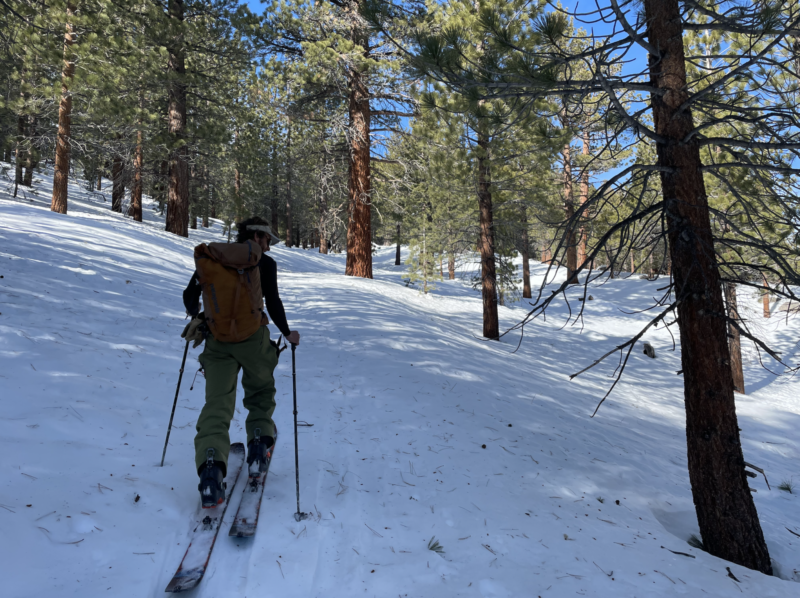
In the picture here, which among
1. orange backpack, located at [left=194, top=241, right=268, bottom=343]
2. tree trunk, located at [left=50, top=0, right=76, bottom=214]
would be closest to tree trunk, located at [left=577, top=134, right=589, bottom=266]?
orange backpack, located at [left=194, top=241, right=268, bottom=343]

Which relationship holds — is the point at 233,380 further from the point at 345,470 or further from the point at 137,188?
the point at 137,188

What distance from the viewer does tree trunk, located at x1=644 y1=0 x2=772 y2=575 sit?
3.43 meters

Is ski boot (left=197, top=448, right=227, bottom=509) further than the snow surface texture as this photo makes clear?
Yes

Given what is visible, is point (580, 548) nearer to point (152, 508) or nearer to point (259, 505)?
point (259, 505)

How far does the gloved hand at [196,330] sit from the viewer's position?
320cm

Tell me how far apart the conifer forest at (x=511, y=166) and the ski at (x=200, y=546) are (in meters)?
0.14

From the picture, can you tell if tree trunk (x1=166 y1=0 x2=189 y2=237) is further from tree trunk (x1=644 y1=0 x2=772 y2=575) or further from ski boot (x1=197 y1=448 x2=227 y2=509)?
tree trunk (x1=644 y1=0 x2=772 y2=575)

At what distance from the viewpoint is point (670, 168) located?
347 centimetres

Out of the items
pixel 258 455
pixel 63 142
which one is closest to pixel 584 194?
pixel 63 142

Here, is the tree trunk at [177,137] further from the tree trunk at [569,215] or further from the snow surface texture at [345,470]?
the tree trunk at [569,215]

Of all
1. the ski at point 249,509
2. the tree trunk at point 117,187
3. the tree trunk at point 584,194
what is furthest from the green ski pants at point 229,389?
the tree trunk at point 117,187

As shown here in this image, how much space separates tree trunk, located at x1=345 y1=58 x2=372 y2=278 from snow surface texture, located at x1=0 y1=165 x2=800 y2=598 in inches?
217

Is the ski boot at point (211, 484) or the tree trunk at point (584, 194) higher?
the tree trunk at point (584, 194)

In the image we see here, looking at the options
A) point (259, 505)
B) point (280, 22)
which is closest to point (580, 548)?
point (259, 505)
